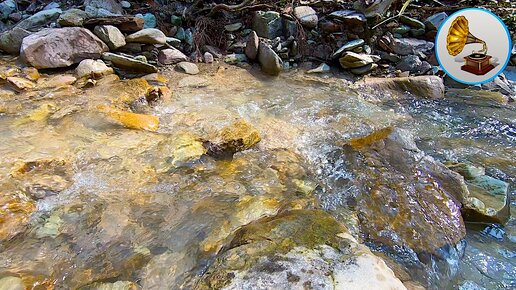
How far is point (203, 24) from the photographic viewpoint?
188 inches

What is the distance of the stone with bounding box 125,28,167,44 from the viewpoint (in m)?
4.17

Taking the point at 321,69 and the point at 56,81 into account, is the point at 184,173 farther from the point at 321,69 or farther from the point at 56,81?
the point at 321,69

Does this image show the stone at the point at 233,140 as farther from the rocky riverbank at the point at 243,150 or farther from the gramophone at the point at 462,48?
the gramophone at the point at 462,48

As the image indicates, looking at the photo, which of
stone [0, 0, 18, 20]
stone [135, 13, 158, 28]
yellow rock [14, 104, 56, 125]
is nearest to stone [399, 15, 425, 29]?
stone [135, 13, 158, 28]

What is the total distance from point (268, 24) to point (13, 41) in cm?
308

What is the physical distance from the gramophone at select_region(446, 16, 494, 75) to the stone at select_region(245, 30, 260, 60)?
2.38 meters

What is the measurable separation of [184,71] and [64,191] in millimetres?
2405

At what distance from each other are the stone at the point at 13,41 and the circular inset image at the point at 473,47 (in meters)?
5.03

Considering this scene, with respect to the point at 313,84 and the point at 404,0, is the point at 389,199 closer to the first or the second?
the point at 313,84

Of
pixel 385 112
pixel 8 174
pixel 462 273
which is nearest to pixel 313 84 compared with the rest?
pixel 385 112

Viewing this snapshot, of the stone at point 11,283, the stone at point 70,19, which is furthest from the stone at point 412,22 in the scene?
the stone at point 11,283

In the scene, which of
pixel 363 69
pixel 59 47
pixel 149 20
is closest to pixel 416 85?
pixel 363 69

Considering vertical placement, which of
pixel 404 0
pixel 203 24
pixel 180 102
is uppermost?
pixel 404 0

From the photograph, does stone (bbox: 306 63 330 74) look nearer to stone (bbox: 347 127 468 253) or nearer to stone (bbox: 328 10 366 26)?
stone (bbox: 328 10 366 26)
